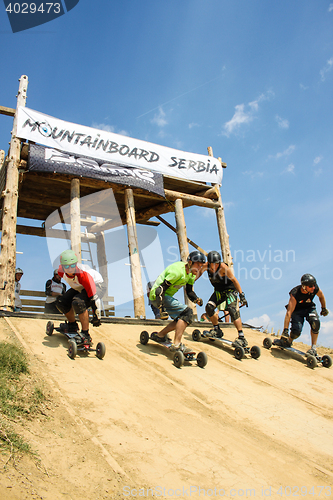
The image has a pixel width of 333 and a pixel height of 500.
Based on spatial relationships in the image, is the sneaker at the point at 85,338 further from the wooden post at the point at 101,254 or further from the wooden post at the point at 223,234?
the wooden post at the point at 101,254

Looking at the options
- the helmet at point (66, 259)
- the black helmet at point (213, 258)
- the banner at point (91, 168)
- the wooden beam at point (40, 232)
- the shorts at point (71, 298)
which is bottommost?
the shorts at point (71, 298)

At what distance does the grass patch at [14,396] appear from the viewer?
318 centimetres

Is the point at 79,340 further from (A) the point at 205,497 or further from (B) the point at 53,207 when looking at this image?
(B) the point at 53,207

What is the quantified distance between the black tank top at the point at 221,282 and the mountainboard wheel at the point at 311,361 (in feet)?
7.59

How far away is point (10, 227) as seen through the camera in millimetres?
9398

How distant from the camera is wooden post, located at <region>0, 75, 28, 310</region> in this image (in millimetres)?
8805

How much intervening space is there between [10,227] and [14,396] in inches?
247

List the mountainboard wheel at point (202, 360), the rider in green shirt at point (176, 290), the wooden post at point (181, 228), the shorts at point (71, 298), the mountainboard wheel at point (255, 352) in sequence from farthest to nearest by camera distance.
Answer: the wooden post at point (181, 228)
the mountainboard wheel at point (255, 352)
the rider in green shirt at point (176, 290)
the mountainboard wheel at point (202, 360)
the shorts at point (71, 298)

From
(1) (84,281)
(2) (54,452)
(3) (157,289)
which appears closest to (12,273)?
(1) (84,281)

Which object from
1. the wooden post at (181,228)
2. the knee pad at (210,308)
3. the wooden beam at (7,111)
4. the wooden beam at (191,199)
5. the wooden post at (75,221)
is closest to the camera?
the knee pad at (210,308)

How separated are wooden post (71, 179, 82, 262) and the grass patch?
17.4 ft

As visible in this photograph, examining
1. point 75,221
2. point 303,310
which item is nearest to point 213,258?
point 303,310

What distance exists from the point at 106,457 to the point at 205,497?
969mm

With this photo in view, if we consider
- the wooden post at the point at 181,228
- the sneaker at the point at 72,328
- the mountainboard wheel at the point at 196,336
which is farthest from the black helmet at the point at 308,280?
the sneaker at the point at 72,328
